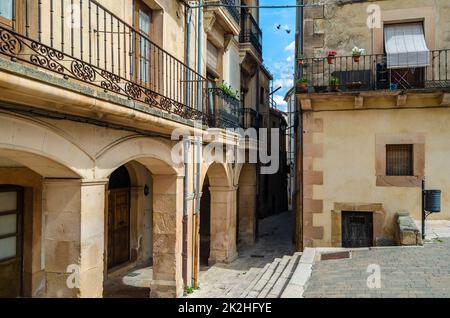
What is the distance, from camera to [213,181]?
11.0 m

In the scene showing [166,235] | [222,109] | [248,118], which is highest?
[248,118]

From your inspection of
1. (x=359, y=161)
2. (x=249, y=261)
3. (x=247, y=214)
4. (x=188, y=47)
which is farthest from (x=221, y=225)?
(x=188, y=47)

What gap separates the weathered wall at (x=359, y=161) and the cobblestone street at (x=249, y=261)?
2.31m

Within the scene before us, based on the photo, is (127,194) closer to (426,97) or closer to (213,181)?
(213,181)

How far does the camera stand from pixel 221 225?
1106 centimetres

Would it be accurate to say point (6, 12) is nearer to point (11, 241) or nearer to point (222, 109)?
point (11, 241)

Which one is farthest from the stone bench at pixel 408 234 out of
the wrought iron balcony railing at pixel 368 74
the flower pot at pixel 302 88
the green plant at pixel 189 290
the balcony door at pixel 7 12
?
the balcony door at pixel 7 12

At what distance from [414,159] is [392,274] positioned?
→ 383 cm

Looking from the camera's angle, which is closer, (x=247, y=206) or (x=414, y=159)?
(x=414, y=159)

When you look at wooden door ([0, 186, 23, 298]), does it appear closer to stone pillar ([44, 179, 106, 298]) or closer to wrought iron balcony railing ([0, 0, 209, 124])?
stone pillar ([44, 179, 106, 298])

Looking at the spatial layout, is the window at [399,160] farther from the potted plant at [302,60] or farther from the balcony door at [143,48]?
the balcony door at [143,48]

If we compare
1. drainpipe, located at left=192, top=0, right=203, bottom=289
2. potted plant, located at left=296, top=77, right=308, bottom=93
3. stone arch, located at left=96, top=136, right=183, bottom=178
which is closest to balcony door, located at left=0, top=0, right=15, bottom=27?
stone arch, located at left=96, top=136, right=183, bottom=178

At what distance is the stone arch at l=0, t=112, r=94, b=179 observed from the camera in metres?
3.66
